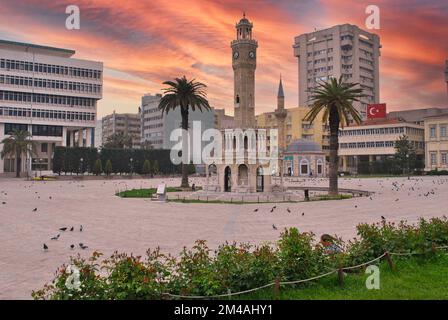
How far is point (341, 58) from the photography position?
147 metres

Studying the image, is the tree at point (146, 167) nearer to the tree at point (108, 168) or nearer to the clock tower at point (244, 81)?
the tree at point (108, 168)

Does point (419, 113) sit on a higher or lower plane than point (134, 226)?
higher

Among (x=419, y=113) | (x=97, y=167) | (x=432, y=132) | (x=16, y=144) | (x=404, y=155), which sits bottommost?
(x=97, y=167)

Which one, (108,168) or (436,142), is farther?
(436,142)

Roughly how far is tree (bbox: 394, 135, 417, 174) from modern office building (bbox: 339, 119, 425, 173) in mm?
7050

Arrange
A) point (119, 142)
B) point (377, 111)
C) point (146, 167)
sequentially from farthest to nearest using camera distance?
point (119, 142) < point (377, 111) < point (146, 167)

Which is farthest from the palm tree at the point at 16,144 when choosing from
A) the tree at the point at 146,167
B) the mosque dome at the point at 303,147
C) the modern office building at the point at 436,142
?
the modern office building at the point at 436,142

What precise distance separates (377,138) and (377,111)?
16.3 meters

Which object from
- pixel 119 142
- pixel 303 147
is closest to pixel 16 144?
pixel 119 142

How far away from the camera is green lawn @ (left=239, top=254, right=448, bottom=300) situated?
9.73m

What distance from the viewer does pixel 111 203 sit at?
3722 cm

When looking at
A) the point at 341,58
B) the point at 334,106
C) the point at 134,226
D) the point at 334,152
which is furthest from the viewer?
the point at 341,58

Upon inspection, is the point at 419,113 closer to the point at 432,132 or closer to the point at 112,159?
the point at 432,132
